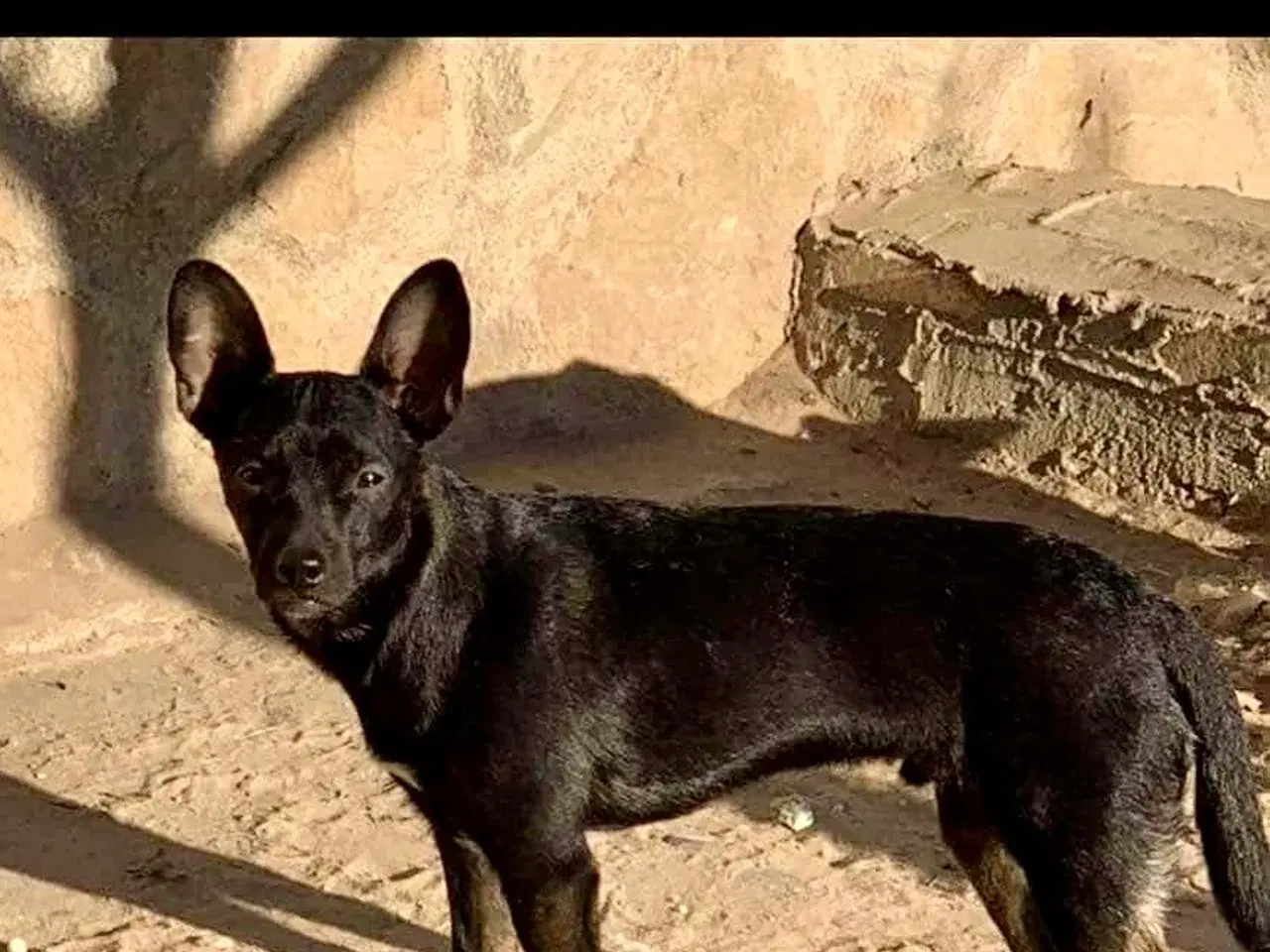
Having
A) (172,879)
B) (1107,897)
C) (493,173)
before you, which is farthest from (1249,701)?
(493,173)

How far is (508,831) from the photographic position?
3.83 metres

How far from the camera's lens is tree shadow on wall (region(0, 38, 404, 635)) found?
610 centimetres

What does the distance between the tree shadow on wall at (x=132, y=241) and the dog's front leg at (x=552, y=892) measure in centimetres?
237

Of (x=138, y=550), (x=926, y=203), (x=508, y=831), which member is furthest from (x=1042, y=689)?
(x=926, y=203)

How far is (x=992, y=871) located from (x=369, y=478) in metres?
1.38

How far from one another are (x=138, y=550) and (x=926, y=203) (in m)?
2.90

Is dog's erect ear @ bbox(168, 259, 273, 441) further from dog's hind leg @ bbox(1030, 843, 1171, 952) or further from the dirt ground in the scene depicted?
dog's hind leg @ bbox(1030, 843, 1171, 952)

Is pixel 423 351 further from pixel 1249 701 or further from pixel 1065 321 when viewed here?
pixel 1065 321

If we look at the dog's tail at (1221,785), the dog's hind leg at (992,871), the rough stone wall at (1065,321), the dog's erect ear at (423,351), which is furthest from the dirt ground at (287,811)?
the dog's erect ear at (423,351)

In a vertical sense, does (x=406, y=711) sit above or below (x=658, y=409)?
above

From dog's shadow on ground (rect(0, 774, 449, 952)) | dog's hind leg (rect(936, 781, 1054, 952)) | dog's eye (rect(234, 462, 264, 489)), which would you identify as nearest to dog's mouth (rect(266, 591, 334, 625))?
dog's eye (rect(234, 462, 264, 489))

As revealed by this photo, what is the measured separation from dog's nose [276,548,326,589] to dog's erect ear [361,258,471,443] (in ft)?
1.17

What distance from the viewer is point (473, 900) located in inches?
167
